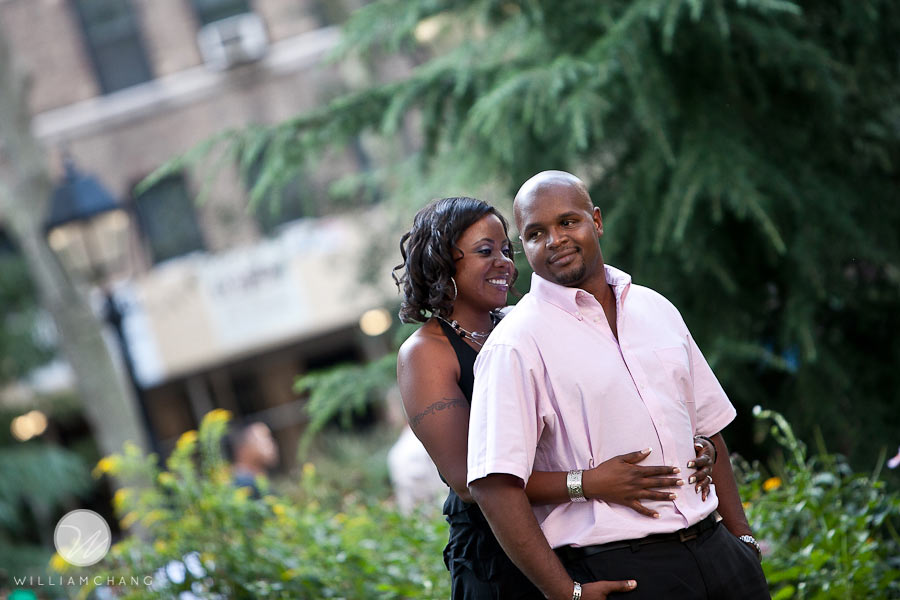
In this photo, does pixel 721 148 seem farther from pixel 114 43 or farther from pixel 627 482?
pixel 114 43

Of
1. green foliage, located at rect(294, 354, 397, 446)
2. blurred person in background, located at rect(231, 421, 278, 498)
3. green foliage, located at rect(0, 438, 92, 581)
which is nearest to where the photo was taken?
green foliage, located at rect(294, 354, 397, 446)

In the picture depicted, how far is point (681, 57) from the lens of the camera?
5.27 meters

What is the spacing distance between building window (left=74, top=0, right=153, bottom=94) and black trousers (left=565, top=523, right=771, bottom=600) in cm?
1686

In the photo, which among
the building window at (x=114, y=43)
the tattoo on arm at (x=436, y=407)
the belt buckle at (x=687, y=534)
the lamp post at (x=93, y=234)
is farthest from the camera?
the building window at (x=114, y=43)

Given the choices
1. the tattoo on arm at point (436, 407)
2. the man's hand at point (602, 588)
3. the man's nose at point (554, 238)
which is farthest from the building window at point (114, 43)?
the man's hand at point (602, 588)

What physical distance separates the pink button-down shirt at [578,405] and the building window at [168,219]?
15.4 meters

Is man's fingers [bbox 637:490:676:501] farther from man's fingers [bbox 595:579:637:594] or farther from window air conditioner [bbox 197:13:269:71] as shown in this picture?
window air conditioner [bbox 197:13:269:71]

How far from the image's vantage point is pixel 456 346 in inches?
107

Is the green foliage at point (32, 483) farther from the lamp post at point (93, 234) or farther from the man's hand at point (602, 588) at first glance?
the man's hand at point (602, 588)

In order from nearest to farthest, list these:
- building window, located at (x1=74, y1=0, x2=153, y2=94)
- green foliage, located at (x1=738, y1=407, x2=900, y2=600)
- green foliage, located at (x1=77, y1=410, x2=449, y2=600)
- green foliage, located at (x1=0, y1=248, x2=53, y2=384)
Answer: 1. green foliage, located at (x1=738, y1=407, x2=900, y2=600)
2. green foliage, located at (x1=77, y1=410, x2=449, y2=600)
3. green foliage, located at (x1=0, y1=248, x2=53, y2=384)
4. building window, located at (x1=74, y1=0, x2=153, y2=94)

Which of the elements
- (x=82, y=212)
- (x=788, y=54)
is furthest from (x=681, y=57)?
(x=82, y=212)

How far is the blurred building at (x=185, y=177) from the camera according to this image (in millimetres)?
17312

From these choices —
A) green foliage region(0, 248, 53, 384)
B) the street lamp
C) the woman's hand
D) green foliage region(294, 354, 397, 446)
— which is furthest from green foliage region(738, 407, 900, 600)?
green foliage region(0, 248, 53, 384)

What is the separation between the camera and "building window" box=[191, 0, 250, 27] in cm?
1752
